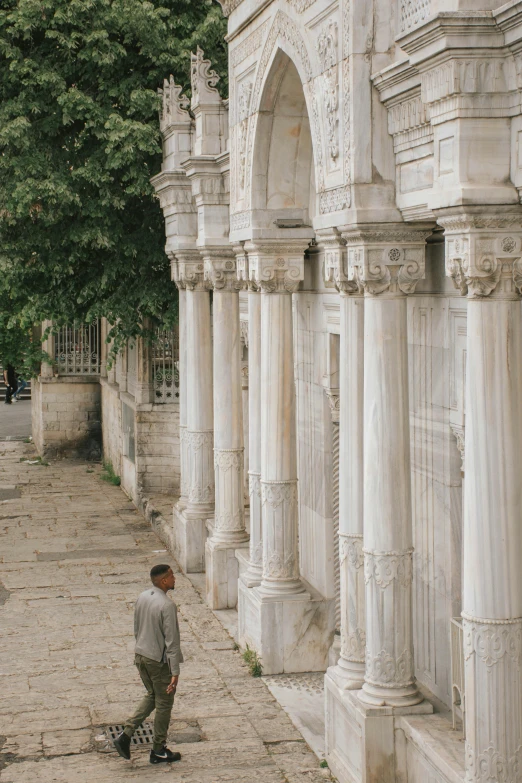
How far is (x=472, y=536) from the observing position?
720 cm

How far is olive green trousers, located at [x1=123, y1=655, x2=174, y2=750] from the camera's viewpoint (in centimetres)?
956

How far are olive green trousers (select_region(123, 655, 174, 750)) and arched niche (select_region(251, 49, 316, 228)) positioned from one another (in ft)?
14.0

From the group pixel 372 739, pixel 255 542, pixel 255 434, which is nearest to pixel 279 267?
pixel 255 434

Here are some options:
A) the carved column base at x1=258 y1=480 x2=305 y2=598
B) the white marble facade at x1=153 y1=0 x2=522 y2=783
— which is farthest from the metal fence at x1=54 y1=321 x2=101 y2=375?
the carved column base at x1=258 y1=480 x2=305 y2=598

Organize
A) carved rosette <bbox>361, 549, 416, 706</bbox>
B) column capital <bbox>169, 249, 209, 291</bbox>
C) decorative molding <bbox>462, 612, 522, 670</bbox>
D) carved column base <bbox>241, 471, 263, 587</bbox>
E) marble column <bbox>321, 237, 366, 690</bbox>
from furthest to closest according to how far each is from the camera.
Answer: column capital <bbox>169, 249, 209, 291</bbox>, carved column base <bbox>241, 471, 263, 587</bbox>, marble column <bbox>321, 237, 366, 690</bbox>, carved rosette <bbox>361, 549, 416, 706</bbox>, decorative molding <bbox>462, 612, 522, 670</bbox>

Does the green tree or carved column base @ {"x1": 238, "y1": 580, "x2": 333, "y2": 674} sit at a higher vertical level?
the green tree

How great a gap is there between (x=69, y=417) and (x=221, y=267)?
12.9 metres

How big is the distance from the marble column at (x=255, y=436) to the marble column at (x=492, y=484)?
575 centimetres

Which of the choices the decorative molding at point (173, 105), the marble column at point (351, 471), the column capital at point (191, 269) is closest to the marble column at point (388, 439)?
the marble column at point (351, 471)

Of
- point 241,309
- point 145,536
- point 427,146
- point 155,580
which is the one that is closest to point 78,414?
point 145,536

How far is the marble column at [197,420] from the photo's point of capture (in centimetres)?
1648

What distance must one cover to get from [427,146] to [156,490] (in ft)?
43.2

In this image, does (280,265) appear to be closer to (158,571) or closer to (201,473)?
(158,571)

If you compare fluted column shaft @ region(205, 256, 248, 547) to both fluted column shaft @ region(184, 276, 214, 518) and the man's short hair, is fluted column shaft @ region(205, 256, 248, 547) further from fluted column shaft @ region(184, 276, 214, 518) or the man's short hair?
the man's short hair
